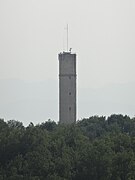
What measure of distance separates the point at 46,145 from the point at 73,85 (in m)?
29.8

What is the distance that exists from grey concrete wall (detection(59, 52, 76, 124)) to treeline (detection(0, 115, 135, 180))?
23697 millimetres

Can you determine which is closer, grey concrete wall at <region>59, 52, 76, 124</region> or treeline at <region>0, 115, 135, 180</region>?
treeline at <region>0, 115, 135, 180</region>

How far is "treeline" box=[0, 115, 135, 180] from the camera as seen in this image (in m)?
53.8

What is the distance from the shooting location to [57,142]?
5884 centimetres

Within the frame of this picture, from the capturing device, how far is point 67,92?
8700 centimetres

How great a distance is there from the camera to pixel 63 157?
55.3 metres

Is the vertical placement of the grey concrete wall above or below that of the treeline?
above

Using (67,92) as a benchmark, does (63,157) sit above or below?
below

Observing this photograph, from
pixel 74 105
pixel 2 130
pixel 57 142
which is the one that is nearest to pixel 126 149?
pixel 57 142

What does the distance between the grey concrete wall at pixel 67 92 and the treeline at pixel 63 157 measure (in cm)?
2370

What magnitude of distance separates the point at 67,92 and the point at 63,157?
105 feet

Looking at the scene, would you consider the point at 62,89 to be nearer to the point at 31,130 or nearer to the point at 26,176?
the point at 31,130

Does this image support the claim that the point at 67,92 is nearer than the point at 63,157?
No

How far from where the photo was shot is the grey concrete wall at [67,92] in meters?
86.9
